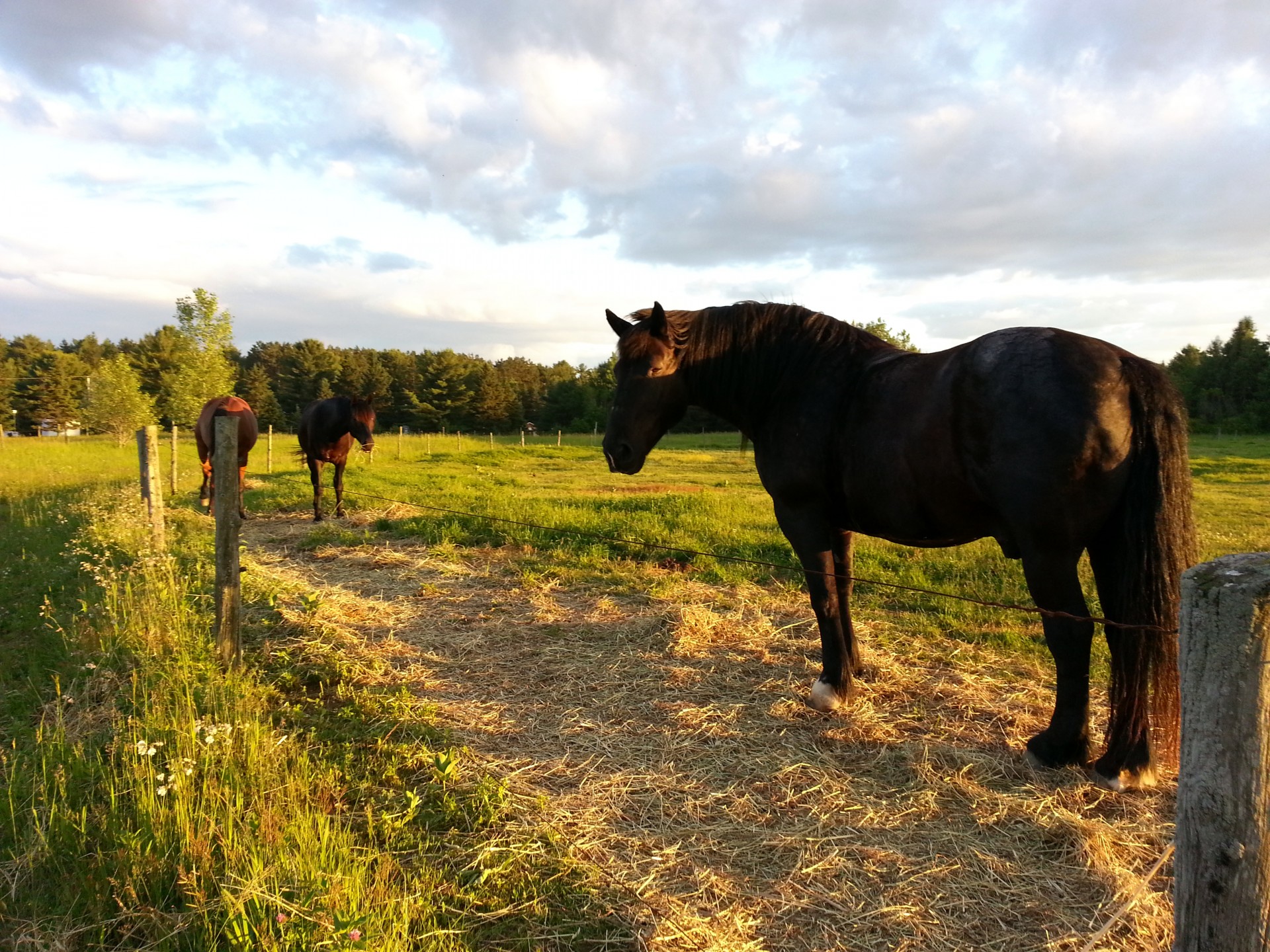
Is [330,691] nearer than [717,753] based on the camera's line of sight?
No

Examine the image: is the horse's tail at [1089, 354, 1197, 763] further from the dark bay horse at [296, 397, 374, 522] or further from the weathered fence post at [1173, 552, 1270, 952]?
the dark bay horse at [296, 397, 374, 522]

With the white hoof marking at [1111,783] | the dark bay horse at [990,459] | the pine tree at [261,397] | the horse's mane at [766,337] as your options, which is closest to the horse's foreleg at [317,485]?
the dark bay horse at [990,459]

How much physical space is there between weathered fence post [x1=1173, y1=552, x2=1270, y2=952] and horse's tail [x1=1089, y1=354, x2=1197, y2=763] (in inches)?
71.0

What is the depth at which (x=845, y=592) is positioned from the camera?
4641 mm

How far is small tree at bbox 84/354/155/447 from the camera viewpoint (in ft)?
97.6

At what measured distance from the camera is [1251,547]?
959 cm

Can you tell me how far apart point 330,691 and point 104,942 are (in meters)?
2.15

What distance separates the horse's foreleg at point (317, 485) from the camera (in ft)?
Result: 36.3

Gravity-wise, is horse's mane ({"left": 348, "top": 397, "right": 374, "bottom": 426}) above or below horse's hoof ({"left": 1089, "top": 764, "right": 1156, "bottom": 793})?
above

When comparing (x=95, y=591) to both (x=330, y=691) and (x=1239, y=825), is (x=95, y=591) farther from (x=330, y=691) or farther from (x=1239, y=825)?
(x=1239, y=825)

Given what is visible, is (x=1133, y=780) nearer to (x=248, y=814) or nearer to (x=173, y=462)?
(x=248, y=814)

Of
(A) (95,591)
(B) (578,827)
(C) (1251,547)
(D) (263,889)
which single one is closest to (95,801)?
(D) (263,889)

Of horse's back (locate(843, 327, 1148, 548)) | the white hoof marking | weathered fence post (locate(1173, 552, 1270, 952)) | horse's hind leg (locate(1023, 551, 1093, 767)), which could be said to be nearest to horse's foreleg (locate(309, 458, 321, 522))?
horse's back (locate(843, 327, 1148, 548))

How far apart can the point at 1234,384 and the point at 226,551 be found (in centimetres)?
6886
